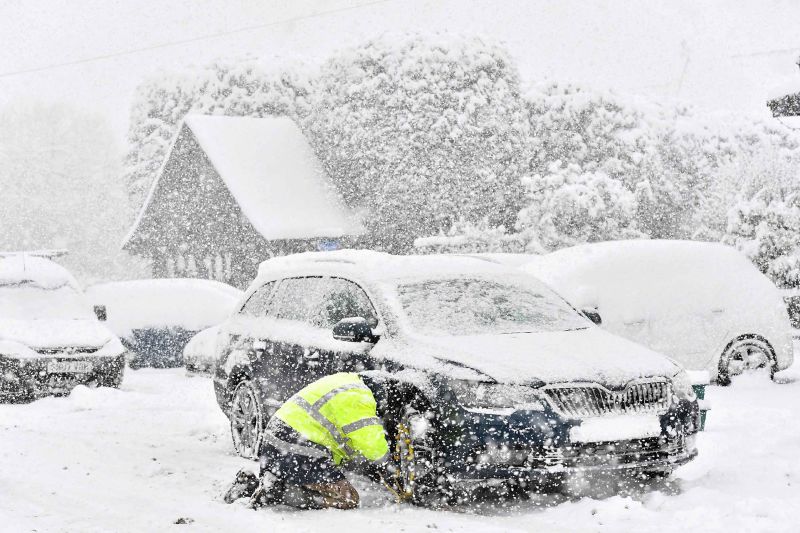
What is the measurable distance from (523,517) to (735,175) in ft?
81.2

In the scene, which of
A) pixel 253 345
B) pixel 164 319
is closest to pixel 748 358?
pixel 253 345

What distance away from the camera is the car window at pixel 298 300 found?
8586mm

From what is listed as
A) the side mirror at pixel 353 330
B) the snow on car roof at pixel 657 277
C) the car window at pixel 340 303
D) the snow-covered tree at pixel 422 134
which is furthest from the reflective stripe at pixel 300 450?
the snow-covered tree at pixel 422 134

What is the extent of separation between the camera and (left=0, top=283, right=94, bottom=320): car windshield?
47.7 ft

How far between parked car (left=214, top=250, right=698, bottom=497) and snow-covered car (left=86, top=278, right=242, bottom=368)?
32.2ft

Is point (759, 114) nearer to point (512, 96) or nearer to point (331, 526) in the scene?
point (512, 96)

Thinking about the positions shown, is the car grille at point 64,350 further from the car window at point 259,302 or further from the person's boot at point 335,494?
the person's boot at point 335,494

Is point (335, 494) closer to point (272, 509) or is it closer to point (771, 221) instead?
point (272, 509)

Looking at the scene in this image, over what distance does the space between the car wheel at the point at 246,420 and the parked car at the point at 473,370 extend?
0.06 feet

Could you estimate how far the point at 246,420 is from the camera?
901 cm

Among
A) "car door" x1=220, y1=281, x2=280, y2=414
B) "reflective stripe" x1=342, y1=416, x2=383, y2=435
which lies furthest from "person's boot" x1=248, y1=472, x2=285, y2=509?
"car door" x1=220, y1=281, x2=280, y2=414

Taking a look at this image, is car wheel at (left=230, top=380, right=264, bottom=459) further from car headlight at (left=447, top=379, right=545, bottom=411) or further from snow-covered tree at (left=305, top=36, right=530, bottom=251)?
snow-covered tree at (left=305, top=36, right=530, bottom=251)

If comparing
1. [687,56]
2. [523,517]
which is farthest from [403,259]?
[687,56]

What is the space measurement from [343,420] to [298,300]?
2.22 meters
